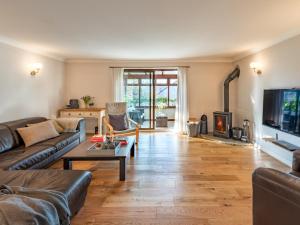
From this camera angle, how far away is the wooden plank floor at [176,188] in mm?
2338

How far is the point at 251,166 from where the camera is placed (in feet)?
12.8

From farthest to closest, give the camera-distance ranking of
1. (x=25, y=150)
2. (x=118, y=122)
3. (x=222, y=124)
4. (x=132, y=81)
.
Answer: (x=132, y=81) → (x=222, y=124) → (x=118, y=122) → (x=25, y=150)

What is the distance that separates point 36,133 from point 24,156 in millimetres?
933

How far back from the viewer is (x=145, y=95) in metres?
7.29

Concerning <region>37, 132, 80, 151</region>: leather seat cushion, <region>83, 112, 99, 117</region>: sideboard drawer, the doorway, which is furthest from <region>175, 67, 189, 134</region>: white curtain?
<region>37, 132, 80, 151</region>: leather seat cushion

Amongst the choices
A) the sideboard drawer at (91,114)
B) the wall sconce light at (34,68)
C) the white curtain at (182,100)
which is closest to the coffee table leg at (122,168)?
the wall sconce light at (34,68)

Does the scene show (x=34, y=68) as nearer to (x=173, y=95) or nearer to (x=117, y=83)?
(x=117, y=83)

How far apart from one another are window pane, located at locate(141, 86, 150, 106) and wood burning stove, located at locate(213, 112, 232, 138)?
2087mm

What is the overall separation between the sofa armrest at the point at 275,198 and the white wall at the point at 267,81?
100 inches

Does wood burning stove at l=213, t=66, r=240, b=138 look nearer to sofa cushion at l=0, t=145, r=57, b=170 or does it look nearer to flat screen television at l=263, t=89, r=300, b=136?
flat screen television at l=263, t=89, r=300, b=136

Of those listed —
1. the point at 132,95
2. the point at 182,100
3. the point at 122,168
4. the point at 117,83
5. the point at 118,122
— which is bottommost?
the point at 122,168

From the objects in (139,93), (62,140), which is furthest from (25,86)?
(139,93)

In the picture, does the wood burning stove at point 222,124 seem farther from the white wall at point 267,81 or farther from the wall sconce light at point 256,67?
the wall sconce light at point 256,67

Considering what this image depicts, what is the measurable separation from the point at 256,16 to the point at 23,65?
4.34 metres
